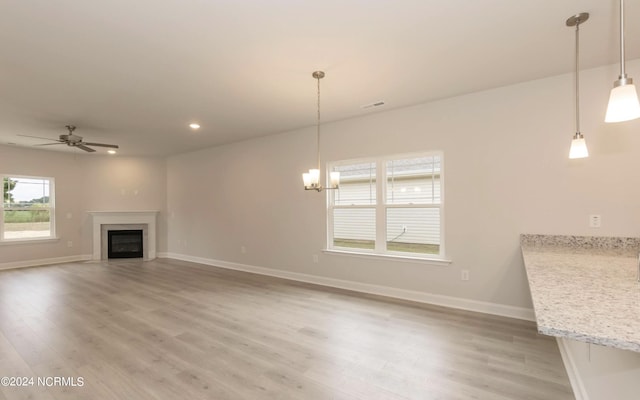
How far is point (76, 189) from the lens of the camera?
7.10 m

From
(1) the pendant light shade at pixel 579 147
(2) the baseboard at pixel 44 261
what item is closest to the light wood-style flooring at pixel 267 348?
(1) the pendant light shade at pixel 579 147

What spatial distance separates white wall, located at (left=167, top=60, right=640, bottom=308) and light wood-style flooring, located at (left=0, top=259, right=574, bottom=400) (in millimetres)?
521

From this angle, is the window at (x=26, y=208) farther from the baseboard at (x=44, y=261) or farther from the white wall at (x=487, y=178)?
the white wall at (x=487, y=178)

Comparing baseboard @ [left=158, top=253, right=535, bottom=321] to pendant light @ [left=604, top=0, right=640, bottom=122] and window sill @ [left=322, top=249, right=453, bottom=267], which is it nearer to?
window sill @ [left=322, top=249, right=453, bottom=267]

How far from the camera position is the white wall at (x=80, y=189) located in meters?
6.35

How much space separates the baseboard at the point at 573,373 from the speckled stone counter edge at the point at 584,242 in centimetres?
103

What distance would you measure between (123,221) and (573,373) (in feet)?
28.6

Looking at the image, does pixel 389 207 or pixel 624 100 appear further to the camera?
pixel 389 207

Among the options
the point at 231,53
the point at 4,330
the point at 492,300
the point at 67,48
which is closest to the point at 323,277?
the point at 492,300

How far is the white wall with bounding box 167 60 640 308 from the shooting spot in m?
2.91

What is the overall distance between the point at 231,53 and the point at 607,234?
4054 millimetres

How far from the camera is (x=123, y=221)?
7355 millimetres

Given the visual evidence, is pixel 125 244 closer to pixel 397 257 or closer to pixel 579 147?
pixel 397 257

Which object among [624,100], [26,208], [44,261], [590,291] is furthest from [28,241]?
[624,100]
